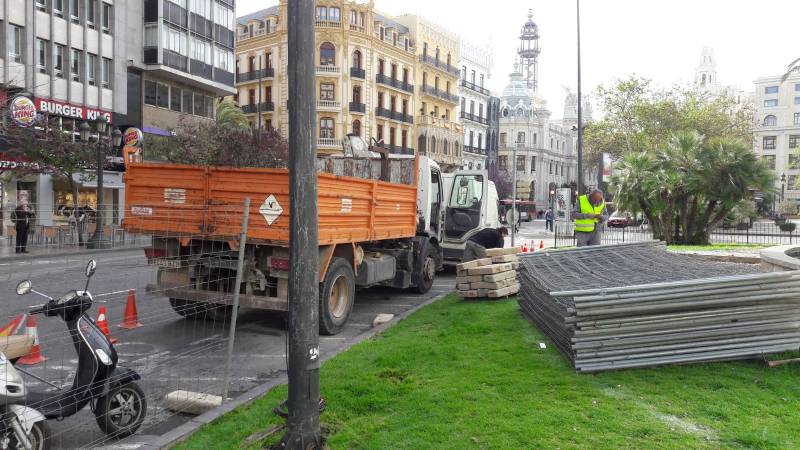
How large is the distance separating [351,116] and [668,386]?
46.3 m

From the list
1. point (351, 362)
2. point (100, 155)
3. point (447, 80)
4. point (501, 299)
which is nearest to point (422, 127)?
point (447, 80)

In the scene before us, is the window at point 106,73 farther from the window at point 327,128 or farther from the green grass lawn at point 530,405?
the green grass lawn at point 530,405

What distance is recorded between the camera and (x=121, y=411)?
4539 mm

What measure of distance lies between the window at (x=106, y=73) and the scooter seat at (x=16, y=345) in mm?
30127

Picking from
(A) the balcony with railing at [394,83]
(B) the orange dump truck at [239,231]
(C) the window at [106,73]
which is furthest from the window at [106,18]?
(B) the orange dump truck at [239,231]

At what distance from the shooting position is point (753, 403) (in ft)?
14.8

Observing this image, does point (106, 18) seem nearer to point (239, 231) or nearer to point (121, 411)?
point (239, 231)

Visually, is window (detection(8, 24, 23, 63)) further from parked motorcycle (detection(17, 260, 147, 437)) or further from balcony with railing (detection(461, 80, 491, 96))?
balcony with railing (detection(461, 80, 491, 96))

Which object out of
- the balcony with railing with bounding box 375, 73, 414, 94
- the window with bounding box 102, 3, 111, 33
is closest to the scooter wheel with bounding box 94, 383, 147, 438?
the window with bounding box 102, 3, 111, 33

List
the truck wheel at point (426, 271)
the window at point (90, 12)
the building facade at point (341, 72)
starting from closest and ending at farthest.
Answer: the truck wheel at point (426, 271) → the window at point (90, 12) → the building facade at point (341, 72)

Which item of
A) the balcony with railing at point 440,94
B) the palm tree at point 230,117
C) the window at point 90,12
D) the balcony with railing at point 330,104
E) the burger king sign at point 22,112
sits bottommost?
the burger king sign at point 22,112

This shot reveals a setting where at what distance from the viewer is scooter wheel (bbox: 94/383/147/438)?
4.43 m

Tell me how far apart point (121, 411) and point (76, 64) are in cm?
3006

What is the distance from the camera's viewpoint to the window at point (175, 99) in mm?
35250
